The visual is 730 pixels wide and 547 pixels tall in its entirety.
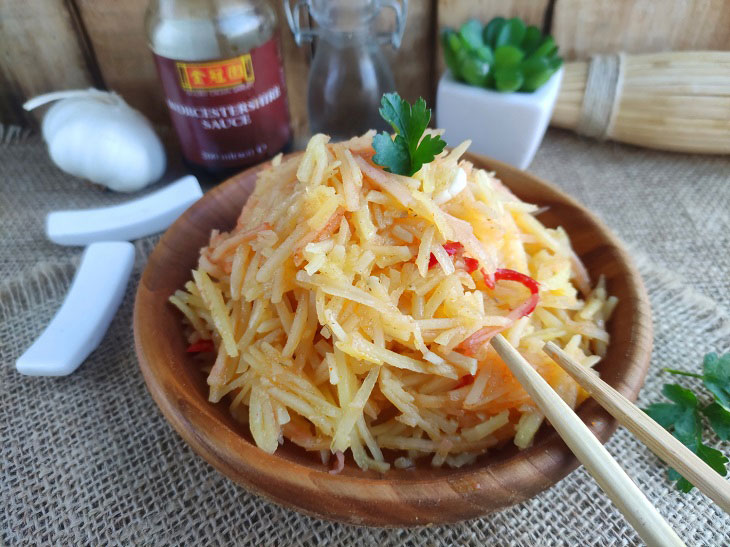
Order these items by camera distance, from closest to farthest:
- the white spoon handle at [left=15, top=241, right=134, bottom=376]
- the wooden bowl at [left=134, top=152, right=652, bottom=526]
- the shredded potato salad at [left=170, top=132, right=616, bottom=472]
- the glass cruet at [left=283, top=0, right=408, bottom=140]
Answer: the wooden bowl at [left=134, top=152, right=652, bottom=526] → the shredded potato salad at [left=170, top=132, right=616, bottom=472] → the white spoon handle at [left=15, top=241, right=134, bottom=376] → the glass cruet at [left=283, top=0, right=408, bottom=140]

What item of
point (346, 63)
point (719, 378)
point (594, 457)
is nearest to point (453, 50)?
point (346, 63)

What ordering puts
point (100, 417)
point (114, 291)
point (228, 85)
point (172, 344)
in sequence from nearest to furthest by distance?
point (172, 344)
point (100, 417)
point (114, 291)
point (228, 85)

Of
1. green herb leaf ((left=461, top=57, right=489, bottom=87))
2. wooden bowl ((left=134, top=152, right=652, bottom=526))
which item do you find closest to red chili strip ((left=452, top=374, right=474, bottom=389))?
wooden bowl ((left=134, top=152, right=652, bottom=526))

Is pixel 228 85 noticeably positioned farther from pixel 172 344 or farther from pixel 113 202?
pixel 172 344

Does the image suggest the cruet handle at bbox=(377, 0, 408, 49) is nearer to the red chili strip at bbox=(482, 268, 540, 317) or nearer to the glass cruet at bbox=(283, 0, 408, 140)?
the glass cruet at bbox=(283, 0, 408, 140)

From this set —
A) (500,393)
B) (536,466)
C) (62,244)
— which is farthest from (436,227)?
(62,244)

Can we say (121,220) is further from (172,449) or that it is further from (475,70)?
(475,70)

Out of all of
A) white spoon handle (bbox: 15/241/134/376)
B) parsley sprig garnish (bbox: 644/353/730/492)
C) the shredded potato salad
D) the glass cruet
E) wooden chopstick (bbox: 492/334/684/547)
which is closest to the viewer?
wooden chopstick (bbox: 492/334/684/547)
